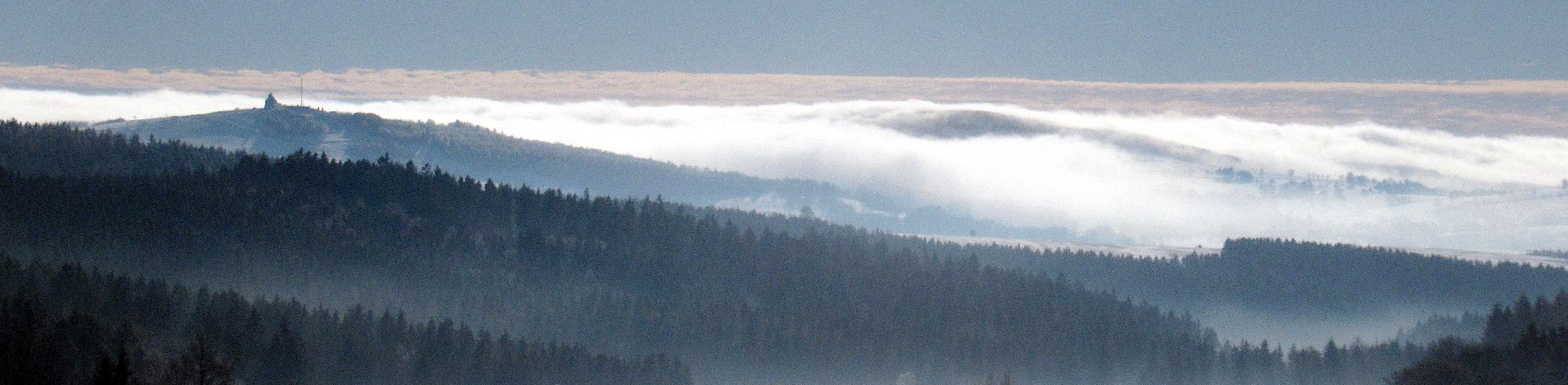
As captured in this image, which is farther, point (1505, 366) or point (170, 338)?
point (170, 338)

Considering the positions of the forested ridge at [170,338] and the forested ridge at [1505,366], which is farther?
the forested ridge at [1505,366]

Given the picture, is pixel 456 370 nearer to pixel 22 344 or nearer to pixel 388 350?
pixel 388 350

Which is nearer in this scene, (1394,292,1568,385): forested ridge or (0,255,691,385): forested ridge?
(0,255,691,385): forested ridge

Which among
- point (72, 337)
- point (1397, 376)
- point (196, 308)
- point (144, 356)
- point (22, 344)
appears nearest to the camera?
point (22, 344)

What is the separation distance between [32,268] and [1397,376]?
385 feet

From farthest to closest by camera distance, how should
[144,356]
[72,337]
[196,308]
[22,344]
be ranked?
[196,308] < [144,356] < [72,337] < [22,344]

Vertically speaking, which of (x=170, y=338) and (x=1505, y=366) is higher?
(x=1505, y=366)

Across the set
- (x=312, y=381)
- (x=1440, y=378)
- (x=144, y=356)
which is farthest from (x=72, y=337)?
(x=1440, y=378)

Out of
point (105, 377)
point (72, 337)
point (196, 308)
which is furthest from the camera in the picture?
point (196, 308)

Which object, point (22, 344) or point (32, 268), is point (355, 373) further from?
point (22, 344)

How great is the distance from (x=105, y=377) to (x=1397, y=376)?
111 m

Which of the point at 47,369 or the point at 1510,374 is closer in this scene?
the point at 47,369

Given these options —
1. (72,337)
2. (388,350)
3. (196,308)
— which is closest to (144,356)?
(72,337)

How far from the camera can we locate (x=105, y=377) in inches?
3839
